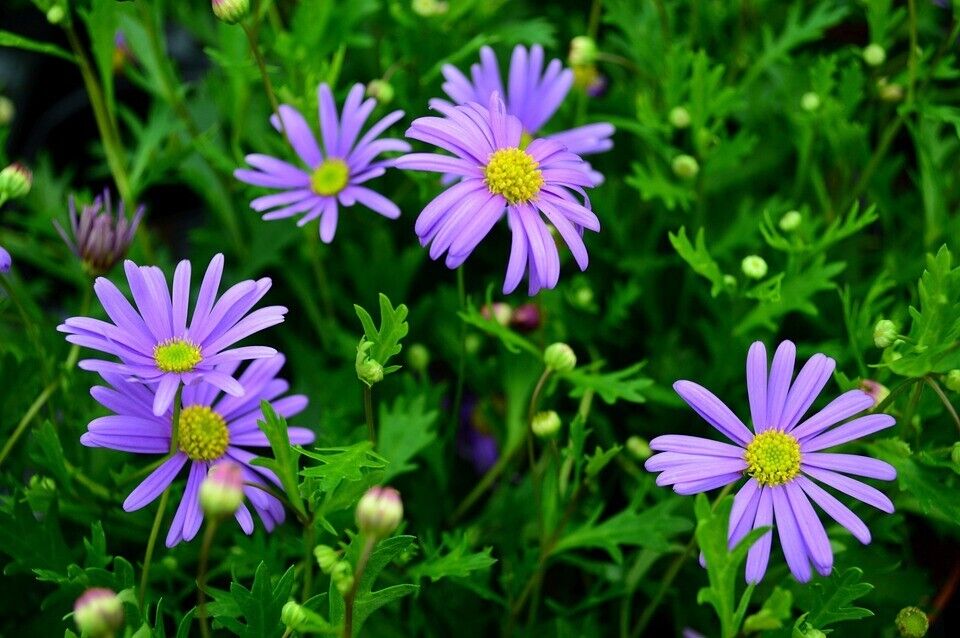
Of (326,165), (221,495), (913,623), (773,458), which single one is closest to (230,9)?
(326,165)

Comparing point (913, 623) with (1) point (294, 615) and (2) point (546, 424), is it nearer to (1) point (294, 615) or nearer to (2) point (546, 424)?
(2) point (546, 424)

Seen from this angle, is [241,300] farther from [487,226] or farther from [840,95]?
[840,95]

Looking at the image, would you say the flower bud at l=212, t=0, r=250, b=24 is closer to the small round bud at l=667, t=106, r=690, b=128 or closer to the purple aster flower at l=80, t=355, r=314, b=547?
the purple aster flower at l=80, t=355, r=314, b=547

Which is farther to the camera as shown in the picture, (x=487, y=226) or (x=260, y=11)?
(x=260, y=11)

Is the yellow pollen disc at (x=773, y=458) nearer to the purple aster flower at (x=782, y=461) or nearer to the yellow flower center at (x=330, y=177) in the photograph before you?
the purple aster flower at (x=782, y=461)

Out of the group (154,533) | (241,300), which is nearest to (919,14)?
(241,300)

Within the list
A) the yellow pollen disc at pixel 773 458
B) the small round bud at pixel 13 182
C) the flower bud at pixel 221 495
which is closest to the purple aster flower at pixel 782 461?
the yellow pollen disc at pixel 773 458

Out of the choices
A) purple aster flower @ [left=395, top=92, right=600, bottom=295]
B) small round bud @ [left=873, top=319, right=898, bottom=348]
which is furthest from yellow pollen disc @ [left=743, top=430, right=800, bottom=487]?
purple aster flower @ [left=395, top=92, right=600, bottom=295]
